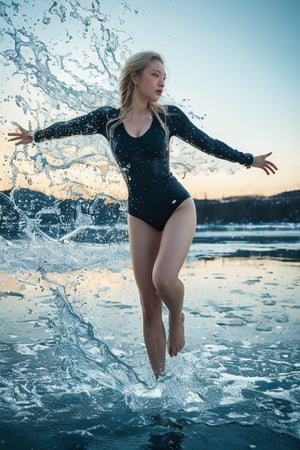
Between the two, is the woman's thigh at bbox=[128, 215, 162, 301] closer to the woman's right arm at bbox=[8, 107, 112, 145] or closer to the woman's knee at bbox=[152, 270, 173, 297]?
the woman's knee at bbox=[152, 270, 173, 297]

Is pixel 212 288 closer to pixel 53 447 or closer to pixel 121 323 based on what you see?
pixel 121 323

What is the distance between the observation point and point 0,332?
5207 millimetres

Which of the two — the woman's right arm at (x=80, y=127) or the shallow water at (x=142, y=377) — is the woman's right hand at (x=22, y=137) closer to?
the woman's right arm at (x=80, y=127)

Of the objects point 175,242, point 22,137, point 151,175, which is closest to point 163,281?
point 175,242

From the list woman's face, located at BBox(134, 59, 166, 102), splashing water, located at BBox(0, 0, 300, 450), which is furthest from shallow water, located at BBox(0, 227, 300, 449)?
woman's face, located at BBox(134, 59, 166, 102)

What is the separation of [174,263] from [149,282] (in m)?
0.37

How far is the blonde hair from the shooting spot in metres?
3.61

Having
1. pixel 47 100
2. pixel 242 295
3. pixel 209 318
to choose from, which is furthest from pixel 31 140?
pixel 242 295

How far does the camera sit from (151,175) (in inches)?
137

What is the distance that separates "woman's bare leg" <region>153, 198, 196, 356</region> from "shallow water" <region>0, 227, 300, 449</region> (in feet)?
1.40

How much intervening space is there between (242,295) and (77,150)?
359 centimetres

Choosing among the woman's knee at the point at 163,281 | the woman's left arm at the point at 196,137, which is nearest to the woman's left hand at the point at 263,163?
the woman's left arm at the point at 196,137

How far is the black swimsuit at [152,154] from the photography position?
348 cm

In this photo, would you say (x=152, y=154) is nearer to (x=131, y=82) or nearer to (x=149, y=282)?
(x=131, y=82)
